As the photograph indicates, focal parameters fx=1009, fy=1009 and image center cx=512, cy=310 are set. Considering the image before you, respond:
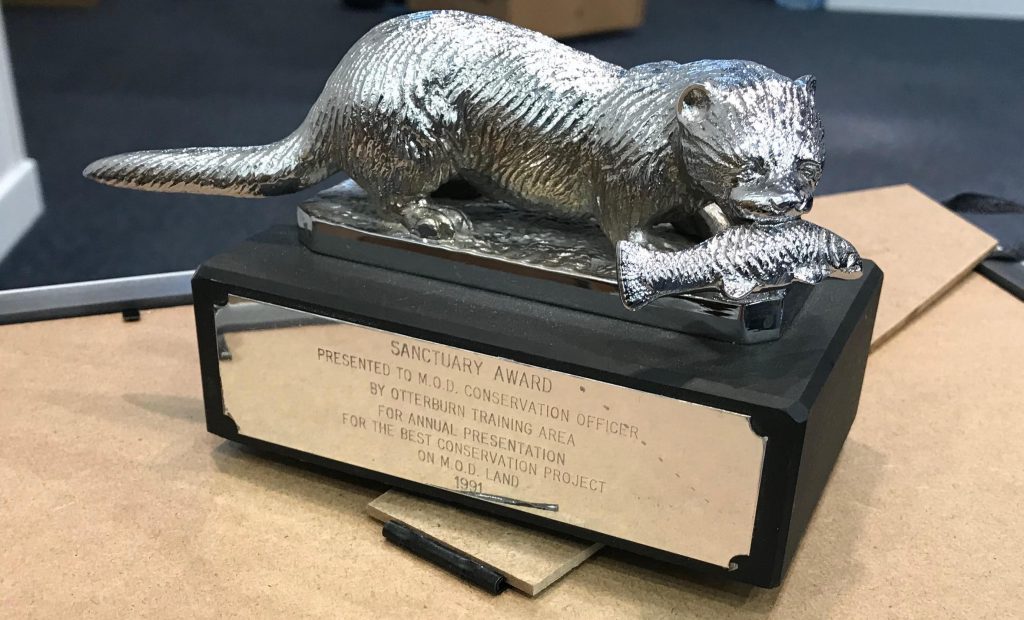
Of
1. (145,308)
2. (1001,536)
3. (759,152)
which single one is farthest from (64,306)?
(1001,536)

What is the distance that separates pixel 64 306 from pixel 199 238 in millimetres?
664

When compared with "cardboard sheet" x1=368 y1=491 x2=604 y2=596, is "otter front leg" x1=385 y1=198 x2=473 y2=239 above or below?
above

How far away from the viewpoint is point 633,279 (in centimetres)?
79

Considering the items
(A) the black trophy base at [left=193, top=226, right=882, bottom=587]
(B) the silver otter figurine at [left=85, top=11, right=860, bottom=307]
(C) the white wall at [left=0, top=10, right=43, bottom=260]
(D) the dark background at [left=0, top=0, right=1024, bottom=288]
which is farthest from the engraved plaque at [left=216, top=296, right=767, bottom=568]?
(C) the white wall at [left=0, top=10, right=43, bottom=260]

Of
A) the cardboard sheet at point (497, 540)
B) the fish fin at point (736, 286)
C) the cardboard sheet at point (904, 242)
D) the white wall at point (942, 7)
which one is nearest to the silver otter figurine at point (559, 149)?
the fish fin at point (736, 286)

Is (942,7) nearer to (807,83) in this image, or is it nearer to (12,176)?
(807,83)

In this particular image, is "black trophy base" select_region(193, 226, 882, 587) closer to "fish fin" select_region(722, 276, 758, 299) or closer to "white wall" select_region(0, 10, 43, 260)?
"fish fin" select_region(722, 276, 758, 299)

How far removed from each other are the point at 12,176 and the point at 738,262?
1.62 metres

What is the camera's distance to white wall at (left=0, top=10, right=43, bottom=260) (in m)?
1.88

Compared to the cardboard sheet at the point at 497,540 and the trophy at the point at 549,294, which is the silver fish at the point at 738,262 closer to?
the trophy at the point at 549,294

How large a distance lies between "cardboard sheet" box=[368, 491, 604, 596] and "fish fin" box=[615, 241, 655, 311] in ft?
0.84

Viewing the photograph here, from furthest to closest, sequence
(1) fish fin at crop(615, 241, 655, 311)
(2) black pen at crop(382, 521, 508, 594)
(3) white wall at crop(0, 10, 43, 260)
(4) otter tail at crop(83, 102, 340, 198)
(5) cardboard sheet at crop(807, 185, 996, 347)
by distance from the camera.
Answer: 1. (3) white wall at crop(0, 10, 43, 260)
2. (5) cardboard sheet at crop(807, 185, 996, 347)
3. (4) otter tail at crop(83, 102, 340, 198)
4. (2) black pen at crop(382, 521, 508, 594)
5. (1) fish fin at crop(615, 241, 655, 311)

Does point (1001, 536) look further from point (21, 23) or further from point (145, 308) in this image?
Answer: point (21, 23)

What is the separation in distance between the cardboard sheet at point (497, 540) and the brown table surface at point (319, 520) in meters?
0.02
